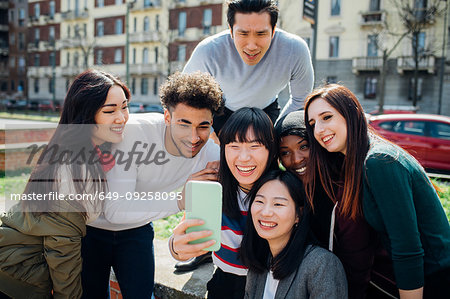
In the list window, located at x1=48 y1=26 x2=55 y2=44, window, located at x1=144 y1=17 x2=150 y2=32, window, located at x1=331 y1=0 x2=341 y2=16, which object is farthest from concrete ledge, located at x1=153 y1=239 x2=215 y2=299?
window, located at x1=48 y1=26 x2=55 y2=44

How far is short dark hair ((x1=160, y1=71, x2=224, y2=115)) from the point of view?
2.47 m

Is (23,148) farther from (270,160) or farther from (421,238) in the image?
(421,238)

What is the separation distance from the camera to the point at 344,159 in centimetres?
195

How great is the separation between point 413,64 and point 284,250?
24746 millimetres

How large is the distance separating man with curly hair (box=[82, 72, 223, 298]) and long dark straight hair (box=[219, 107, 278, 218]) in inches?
4.4

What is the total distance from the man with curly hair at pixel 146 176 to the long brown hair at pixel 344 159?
1.99 feet

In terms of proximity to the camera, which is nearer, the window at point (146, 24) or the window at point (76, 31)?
the window at point (146, 24)

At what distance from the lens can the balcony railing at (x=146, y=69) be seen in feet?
102

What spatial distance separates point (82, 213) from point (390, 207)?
1575mm

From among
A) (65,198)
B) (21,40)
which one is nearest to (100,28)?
(21,40)

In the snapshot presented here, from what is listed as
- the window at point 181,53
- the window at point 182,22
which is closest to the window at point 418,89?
the window at point 181,53

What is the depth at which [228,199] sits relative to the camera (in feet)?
7.11

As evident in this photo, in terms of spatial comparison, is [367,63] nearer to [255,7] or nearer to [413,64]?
[413,64]

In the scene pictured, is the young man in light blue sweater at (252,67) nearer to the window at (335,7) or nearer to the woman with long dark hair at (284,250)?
the woman with long dark hair at (284,250)
